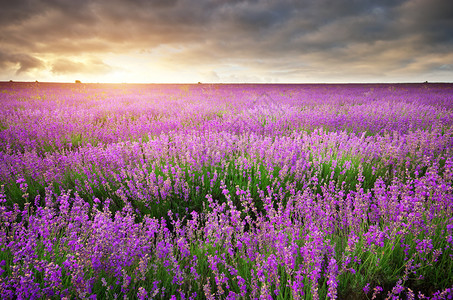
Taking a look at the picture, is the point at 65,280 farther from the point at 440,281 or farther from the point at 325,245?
the point at 440,281

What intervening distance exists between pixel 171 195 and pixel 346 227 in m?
1.81

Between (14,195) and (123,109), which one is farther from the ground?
(123,109)

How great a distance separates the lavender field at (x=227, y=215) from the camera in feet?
4.58

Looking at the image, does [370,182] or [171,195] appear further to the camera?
[370,182]

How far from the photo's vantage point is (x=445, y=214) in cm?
190

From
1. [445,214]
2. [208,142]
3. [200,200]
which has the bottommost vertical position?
[200,200]

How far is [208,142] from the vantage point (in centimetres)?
366

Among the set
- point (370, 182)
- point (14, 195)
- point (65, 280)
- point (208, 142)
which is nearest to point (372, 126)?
point (370, 182)

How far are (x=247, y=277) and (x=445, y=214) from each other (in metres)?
1.69

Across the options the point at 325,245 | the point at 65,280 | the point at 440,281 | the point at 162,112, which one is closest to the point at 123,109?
the point at 162,112

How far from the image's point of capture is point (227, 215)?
6.44 feet

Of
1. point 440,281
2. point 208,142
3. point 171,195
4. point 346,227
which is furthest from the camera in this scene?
point 208,142

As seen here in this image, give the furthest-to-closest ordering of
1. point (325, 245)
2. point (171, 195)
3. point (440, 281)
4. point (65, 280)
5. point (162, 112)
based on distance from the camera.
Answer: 1. point (162, 112)
2. point (171, 195)
3. point (325, 245)
4. point (440, 281)
5. point (65, 280)

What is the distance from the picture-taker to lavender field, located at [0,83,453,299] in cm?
139
